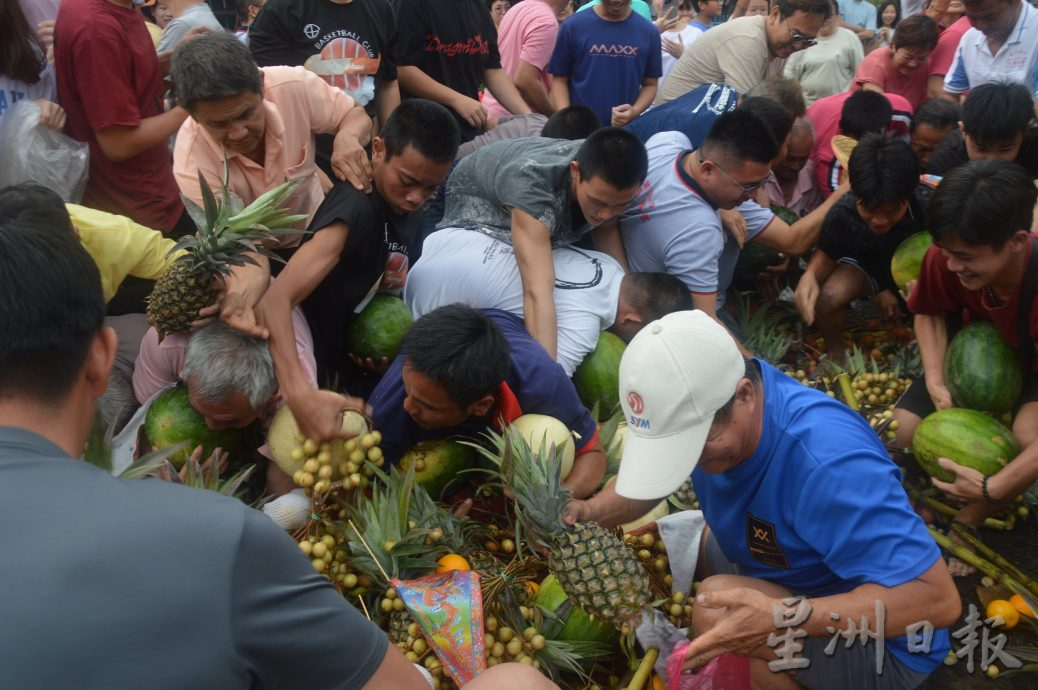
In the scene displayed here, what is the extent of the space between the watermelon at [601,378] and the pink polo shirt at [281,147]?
1683 millimetres

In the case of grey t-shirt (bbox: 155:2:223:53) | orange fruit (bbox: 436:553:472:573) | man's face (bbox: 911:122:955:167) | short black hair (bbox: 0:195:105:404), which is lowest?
orange fruit (bbox: 436:553:472:573)

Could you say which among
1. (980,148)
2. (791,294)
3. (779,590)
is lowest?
(791,294)

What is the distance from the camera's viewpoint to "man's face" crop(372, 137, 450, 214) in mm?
4160

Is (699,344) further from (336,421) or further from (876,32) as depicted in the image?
(876,32)

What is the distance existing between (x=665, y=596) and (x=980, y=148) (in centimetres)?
359

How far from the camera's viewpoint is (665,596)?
355 cm

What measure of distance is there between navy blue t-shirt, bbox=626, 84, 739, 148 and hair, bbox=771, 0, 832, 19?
0.77m

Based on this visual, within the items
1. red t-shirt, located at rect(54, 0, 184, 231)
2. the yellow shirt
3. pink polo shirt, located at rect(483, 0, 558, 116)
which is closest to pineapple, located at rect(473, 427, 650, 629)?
the yellow shirt

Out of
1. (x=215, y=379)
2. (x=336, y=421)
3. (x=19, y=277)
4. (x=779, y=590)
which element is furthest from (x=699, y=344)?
(x=215, y=379)

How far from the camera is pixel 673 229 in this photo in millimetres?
5168

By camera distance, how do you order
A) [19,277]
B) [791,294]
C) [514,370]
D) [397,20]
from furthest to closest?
[791,294] → [397,20] → [514,370] → [19,277]

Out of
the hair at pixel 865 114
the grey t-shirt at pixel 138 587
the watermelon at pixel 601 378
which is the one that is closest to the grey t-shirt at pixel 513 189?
the watermelon at pixel 601 378

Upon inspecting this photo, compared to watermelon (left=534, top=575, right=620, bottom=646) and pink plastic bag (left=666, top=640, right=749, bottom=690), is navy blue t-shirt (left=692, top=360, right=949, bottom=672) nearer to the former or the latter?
pink plastic bag (left=666, top=640, right=749, bottom=690)

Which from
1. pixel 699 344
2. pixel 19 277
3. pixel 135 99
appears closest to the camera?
pixel 19 277
